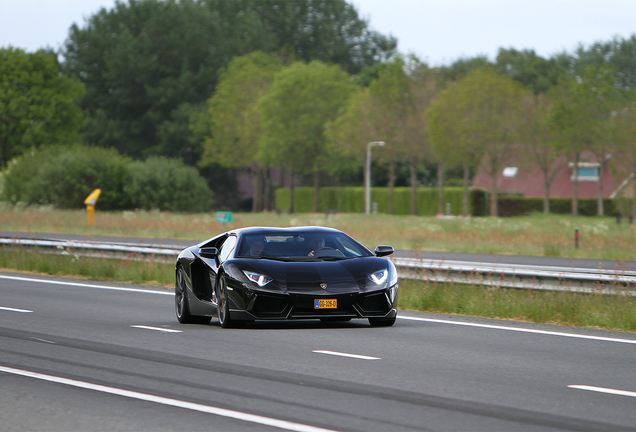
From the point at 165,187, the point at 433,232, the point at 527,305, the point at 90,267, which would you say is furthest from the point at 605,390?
the point at 165,187

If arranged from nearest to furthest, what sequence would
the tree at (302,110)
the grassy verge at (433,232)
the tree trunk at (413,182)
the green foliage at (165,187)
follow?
the grassy verge at (433,232) < the green foliage at (165,187) < the tree trunk at (413,182) < the tree at (302,110)

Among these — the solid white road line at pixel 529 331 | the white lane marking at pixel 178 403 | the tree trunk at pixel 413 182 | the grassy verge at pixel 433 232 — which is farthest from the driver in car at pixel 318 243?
the tree trunk at pixel 413 182

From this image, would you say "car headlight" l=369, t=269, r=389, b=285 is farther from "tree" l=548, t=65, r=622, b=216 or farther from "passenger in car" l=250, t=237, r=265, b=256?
"tree" l=548, t=65, r=622, b=216

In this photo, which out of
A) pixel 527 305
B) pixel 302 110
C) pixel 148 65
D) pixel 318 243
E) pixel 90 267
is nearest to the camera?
pixel 318 243

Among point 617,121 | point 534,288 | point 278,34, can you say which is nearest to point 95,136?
point 278,34

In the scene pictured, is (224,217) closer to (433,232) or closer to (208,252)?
(433,232)

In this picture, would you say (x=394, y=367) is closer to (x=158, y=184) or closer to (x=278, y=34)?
(x=158, y=184)

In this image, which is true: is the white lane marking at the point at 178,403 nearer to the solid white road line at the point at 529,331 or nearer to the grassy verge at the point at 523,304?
the solid white road line at the point at 529,331

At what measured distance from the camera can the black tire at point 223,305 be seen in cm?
1208

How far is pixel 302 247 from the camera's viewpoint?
12695 mm

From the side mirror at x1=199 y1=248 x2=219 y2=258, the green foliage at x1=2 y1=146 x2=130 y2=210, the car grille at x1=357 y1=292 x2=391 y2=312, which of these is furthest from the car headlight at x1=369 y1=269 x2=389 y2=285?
the green foliage at x1=2 y1=146 x2=130 y2=210

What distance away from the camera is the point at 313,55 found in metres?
110

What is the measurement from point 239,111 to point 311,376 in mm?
81346

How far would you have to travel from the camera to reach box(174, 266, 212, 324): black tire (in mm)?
13281
